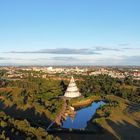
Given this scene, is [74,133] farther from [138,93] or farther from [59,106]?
[138,93]

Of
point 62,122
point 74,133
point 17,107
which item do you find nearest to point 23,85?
point 17,107

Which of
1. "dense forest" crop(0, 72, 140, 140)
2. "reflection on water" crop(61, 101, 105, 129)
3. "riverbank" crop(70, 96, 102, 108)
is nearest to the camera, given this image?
"dense forest" crop(0, 72, 140, 140)

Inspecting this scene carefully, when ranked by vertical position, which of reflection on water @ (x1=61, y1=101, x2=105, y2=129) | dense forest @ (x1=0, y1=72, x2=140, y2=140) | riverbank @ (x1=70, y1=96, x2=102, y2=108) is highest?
dense forest @ (x1=0, y1=72, x2=140, y2=140)

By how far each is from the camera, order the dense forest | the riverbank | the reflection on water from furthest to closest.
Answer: the riverbank → the reflection on water → the dense forest

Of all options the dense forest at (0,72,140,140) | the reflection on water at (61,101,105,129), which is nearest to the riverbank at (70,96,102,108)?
the dense forest at (0,72,140,140)

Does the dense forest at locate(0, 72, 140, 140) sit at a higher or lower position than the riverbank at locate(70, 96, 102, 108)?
higher

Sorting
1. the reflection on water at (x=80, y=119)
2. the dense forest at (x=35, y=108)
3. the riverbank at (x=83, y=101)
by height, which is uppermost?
the dense forest at (x=35, y=108)

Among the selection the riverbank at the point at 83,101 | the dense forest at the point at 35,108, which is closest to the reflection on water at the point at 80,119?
the dense forest at the point at 35,108

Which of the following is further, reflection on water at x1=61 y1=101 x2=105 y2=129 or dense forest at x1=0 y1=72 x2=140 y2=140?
reflection on water at x1=61 y1=101 x2=105 y2=129

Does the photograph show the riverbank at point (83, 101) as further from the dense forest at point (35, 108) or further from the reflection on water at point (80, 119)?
the reflection on water at point (80, 119)

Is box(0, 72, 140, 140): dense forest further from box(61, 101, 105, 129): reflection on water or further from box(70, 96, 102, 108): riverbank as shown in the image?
box(61, 101, 105, 129): reflection on water

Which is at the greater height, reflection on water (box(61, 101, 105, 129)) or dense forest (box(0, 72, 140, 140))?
dense forest (box(0, 72, 140, 140))
